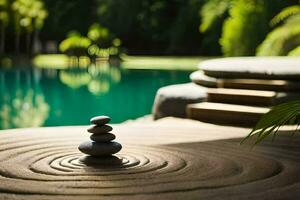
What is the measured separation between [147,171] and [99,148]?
1.53 ft

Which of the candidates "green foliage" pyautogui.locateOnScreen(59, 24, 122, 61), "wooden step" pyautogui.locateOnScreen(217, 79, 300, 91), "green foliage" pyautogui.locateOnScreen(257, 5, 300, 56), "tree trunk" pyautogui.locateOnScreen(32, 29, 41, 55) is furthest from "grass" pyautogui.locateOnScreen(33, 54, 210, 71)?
"wooden step" pyautogui.locateOnScreen(217, 79, 300, 91)

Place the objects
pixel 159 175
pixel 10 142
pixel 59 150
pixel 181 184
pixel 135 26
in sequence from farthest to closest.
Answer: pixel 135 26 → pixel 10 142 → pixel 59 150 → pixel 159 175 → pixel 181 184

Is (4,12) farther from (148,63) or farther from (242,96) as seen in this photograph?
(242,96)

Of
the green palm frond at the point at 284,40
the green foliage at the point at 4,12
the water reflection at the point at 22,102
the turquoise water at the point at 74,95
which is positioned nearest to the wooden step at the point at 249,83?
the turquoise water at the point at 74,95

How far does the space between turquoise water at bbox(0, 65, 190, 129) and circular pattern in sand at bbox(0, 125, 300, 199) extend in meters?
6.29

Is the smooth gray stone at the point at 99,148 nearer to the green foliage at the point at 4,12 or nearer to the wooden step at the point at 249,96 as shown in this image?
the wooden step at the point at 249,96

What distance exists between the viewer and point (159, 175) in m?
→ 4.38

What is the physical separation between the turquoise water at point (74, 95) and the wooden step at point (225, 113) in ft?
14.0

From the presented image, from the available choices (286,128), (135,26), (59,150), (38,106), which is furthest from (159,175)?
(135,26)

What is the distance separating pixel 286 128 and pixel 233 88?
1.76 metres

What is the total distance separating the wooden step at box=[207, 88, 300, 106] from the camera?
7.73m

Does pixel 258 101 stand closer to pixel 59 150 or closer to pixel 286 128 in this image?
pixel 286 128

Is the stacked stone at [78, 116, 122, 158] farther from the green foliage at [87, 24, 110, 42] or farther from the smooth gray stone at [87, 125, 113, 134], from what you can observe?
the green foliage at [87, 24, 110, 42]

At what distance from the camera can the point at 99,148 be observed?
4711 millimetres
